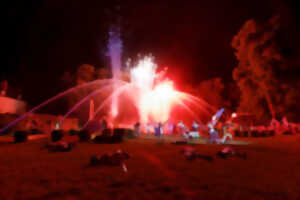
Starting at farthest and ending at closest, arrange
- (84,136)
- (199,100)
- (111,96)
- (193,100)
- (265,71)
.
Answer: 1. (193,100)
2. (199,100)
3. (111,96)
4. (265,71)
5. (84,136)

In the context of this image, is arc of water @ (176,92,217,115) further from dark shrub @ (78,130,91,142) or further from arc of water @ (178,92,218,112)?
dark shrub @ (78,130,91,142)

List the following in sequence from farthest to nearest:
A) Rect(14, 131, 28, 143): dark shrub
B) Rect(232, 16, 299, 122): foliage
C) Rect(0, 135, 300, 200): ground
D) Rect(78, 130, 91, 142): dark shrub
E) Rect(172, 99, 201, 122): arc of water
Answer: Rect(172, 99, 201, 122): arc of water, Rect(232, 16, 299, 122): foliage, Rect(78, 130, 91, 142): dark shrub, Rect(14, 131, 28, 143): dark shrub, Rect(0, 135, 300, 200): ground

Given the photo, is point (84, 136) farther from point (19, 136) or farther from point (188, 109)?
point (188, 109)

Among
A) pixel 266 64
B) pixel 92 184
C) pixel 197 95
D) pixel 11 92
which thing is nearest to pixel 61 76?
pixel 11 92

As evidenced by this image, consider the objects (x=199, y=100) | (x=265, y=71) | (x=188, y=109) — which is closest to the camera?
(x=265, y=71)

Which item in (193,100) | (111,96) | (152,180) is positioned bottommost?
(152,180)

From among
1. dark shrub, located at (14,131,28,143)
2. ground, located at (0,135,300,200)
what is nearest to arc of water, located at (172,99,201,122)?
dark shrub, located at (14,131,28,143)

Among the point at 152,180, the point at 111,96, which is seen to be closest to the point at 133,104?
the point at 111,96

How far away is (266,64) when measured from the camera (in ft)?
102

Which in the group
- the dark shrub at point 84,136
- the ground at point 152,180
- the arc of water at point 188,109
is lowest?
the ground at point 152,180

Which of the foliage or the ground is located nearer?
the ground

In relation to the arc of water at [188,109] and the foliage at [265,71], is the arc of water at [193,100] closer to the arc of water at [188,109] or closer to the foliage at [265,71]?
the arc of water at [188,109]

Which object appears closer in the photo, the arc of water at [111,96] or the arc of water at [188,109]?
the arc of water at [111,96]

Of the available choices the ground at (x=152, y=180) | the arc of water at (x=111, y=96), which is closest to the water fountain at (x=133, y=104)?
the arc of water at (x=111, y=96)
